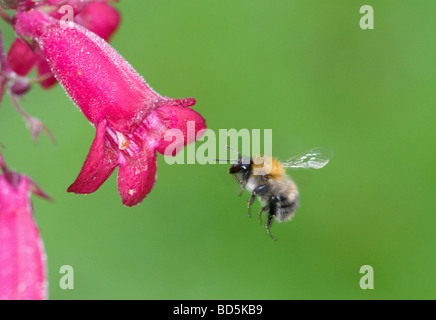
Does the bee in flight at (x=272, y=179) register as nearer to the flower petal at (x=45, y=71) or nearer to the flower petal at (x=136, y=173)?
the flower petal at (x=136, y=173)

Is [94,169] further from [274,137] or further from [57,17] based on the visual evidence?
[274,137]

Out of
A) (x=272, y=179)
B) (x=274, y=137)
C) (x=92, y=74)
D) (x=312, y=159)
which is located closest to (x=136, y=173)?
(x=92, y=74)

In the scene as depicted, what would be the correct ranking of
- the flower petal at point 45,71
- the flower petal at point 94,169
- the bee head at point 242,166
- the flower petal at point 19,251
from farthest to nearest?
the bee head at point 242,166, the flower petal at point 45,71, the flower petal at point 94,169, the flower petal at point 19,251

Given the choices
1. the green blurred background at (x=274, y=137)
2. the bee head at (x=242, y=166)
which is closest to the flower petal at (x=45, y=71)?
the bee head at (x=242, y=166)

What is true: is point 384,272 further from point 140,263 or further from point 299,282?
point 140,263

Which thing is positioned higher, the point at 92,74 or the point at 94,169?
the point at 92,74

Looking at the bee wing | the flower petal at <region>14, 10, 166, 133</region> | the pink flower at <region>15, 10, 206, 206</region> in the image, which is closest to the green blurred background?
the bee wing
